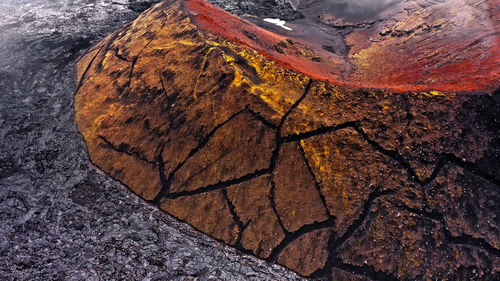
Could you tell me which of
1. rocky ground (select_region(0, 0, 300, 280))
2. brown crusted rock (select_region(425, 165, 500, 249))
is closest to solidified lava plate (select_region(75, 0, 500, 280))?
brown crusted rock (select_region(425, 165, 500, 249))

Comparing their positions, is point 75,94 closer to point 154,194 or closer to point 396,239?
point 154,194

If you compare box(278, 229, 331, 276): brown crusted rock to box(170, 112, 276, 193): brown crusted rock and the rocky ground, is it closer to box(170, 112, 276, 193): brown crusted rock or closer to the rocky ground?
the rocky ground

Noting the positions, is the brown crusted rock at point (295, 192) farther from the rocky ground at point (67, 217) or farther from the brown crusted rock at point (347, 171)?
the rocky ground at point (67, 217)

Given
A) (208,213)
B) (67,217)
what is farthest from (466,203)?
(67,217)

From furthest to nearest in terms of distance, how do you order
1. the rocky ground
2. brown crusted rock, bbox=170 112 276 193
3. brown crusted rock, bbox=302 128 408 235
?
brown crusted rock, bbox=170 112 276 193, brown crusted rock, bbox=302 128 408 235, the rocky ground

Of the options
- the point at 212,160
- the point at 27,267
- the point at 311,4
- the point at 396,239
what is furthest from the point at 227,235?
the point at 311,4
